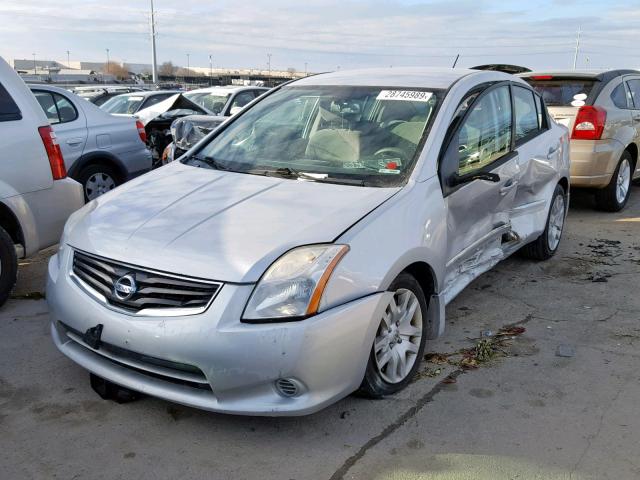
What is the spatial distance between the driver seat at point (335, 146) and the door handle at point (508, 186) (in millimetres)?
1246

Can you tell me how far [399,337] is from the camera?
10.8 ft

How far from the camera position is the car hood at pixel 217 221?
2.80 metres

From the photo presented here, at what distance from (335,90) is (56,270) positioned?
2.13 meters

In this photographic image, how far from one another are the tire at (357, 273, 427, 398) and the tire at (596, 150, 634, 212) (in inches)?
207

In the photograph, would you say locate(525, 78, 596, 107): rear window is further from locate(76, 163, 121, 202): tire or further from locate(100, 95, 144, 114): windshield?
locate(100, 95, 144, 114): windshield

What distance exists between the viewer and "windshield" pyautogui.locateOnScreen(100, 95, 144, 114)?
39.2ft

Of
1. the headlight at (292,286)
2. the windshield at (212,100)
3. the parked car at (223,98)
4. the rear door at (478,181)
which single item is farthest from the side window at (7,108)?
the windshield at (212,100)

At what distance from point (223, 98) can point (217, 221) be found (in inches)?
423

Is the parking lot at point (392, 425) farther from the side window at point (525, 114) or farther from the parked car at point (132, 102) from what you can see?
the parked car at point (132, 102)

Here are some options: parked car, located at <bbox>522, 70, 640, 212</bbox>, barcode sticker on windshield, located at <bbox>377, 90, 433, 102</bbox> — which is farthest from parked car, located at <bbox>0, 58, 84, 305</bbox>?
parked car, located at <bbox>522, 70, 640, 212</bbox>

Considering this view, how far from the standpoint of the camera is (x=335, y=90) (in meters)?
4.26

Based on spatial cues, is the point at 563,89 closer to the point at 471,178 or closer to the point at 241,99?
the point at 471,178

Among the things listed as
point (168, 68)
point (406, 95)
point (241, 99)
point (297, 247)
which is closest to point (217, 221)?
point (297, 247)

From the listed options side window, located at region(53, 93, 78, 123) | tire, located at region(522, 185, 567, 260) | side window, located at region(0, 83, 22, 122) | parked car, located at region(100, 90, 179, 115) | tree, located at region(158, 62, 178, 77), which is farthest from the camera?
tree, located at region(158, 62, 178, 77)
